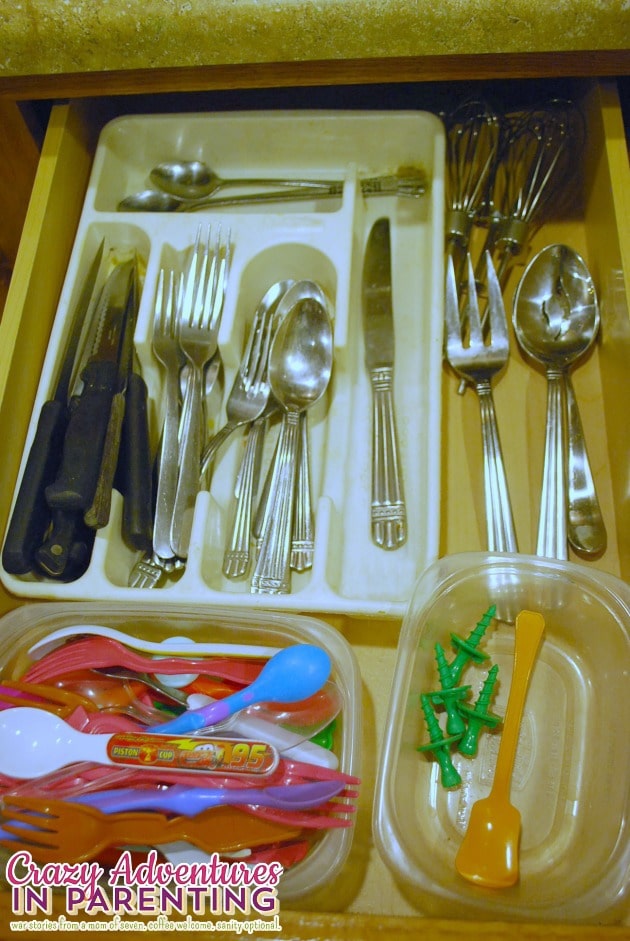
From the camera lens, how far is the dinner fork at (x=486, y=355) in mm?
672

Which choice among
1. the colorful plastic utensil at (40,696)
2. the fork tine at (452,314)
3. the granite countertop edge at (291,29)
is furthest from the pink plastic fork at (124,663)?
the granite countertop edge at (291,29)

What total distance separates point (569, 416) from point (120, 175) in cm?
59

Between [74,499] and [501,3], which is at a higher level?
[501,3]

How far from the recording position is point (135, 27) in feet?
1.84

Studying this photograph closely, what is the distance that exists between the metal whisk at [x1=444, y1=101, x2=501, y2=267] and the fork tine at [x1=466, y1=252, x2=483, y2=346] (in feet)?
0.13

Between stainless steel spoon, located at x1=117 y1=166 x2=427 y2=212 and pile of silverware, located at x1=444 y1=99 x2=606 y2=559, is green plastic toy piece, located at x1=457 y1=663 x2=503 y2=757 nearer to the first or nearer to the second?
pile of silverware, located at x1=444 y1=99 x2=606 y2=559

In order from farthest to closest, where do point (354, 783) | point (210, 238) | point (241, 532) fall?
1. point (210, 238)
2. point (241, 532)
3. point (354, 783)

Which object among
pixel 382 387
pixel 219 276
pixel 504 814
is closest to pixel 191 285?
pixel 219 276

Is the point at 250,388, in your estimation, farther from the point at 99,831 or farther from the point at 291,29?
the point at 99,831

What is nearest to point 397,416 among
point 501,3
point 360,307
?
point 360,307

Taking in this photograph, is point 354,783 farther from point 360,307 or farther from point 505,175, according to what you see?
point 505,175

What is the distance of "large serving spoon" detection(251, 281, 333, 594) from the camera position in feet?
2.14

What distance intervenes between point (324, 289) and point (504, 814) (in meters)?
0.55

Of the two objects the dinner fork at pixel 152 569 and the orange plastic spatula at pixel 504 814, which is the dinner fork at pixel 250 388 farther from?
the orange plastic spatula at pixel 504 814
